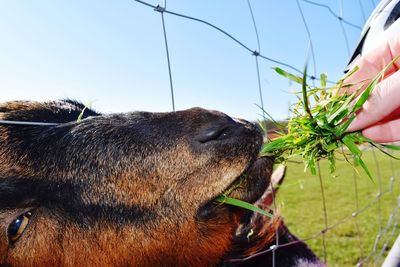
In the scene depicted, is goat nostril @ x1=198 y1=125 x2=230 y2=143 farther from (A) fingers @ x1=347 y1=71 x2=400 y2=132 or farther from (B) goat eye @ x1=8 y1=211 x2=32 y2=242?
(B) goat eye @ x1=8 y1=211 x2=32 y2=242

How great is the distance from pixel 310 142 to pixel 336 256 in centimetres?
467

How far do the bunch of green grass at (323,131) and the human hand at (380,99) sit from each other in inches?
1.4

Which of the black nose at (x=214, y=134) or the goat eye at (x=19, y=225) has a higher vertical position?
the black nose at (x=214, y=134)

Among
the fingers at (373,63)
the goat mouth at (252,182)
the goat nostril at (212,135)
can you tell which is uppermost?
the fingers at (373,63)

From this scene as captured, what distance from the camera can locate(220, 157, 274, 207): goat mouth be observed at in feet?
5.60

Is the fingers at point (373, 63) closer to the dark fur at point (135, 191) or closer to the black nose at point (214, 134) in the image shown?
the dark fur at point (135, 191)

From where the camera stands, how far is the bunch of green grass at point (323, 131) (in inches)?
66.5

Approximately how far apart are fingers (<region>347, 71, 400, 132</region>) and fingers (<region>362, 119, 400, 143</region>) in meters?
0.10

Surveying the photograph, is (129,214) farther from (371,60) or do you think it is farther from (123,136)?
(371,60)

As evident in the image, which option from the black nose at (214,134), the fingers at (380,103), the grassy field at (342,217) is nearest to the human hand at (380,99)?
the fingers at (380,103)

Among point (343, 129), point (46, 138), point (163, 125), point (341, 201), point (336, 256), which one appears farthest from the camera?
point (341, 201)

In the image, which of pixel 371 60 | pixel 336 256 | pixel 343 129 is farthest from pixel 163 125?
pixel 336 256

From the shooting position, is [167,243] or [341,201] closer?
[167,243]

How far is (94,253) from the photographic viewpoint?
5.83 feet
